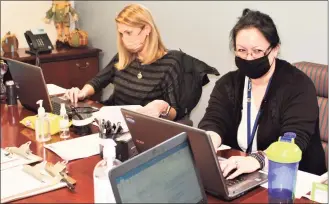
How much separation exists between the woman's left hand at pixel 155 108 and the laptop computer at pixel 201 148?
0.55 m

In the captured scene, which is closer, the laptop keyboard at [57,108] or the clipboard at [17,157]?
the clipboard at [17,157]

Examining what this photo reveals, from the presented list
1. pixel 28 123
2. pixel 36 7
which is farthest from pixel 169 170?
pixel 36 7

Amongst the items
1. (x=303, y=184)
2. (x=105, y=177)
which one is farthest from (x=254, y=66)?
(x=105, y=177)

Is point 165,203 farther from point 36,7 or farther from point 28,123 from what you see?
point 36,7

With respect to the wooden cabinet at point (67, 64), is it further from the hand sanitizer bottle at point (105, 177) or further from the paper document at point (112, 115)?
the hand sanitizer bottle at point (105, 177)

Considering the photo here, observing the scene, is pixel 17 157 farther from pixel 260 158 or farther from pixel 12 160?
pixel 260 158

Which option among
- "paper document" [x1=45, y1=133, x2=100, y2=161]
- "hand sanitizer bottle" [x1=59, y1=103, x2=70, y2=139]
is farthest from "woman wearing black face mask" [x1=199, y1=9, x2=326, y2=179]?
"hand sanitizer bottle" [x1=59, y1=103, x2=70, y2=139]

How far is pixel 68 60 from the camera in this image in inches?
151

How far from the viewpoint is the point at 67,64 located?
384 cm

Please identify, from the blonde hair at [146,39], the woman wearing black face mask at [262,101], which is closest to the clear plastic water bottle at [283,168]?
the woman wearing black face mask at [262,101]

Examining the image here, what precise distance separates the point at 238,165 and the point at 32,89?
3.98ft

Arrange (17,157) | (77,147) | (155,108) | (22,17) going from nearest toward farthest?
(17,157) → (77,147) → (155,108) → (22,17)

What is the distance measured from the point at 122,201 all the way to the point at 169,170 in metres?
0.17

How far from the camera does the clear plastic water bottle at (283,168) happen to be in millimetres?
1391
